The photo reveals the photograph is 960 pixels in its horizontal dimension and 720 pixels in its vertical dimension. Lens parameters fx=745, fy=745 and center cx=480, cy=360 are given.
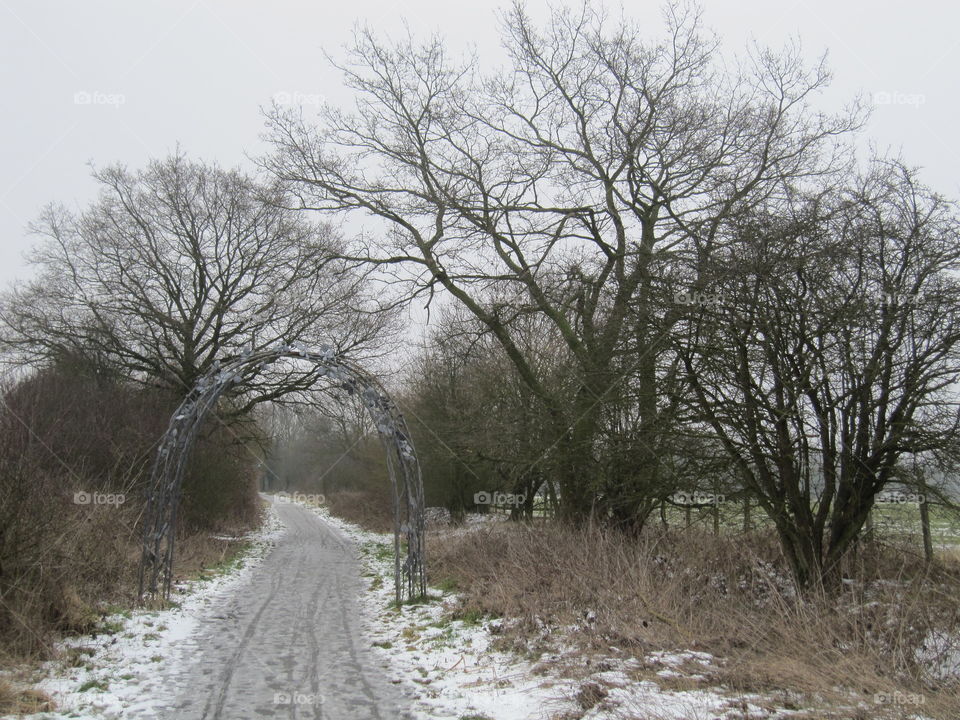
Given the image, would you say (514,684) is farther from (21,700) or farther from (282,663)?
(21,700)

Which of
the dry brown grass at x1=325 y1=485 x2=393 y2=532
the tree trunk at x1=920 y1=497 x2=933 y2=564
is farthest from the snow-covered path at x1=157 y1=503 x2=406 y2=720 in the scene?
the dry brown grass at x1=325 y1=485 x2=393 y2=532

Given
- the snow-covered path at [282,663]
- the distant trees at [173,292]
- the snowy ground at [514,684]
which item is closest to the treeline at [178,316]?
the distant trees at [173,292]

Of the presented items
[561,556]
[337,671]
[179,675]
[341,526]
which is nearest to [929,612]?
[561,556]

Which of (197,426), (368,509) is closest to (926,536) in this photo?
(197,426)

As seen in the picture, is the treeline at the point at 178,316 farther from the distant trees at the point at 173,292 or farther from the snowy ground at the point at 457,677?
the snowy ground at the point at 457,677

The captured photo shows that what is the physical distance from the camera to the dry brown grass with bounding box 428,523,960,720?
5.62 m

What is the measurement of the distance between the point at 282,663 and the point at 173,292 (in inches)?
690

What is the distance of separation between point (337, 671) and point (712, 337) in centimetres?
561

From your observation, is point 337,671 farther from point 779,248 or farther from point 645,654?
point 779,248

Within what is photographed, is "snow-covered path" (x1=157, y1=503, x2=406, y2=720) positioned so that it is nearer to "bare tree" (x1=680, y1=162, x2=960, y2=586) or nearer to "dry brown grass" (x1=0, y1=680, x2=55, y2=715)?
"dry brown grass" (x1=0, y1=680, x2=55, y2=715)

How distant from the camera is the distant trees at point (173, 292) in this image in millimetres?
21219

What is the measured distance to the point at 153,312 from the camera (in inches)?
857

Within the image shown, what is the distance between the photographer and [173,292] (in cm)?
2256

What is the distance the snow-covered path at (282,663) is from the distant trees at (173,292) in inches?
423
